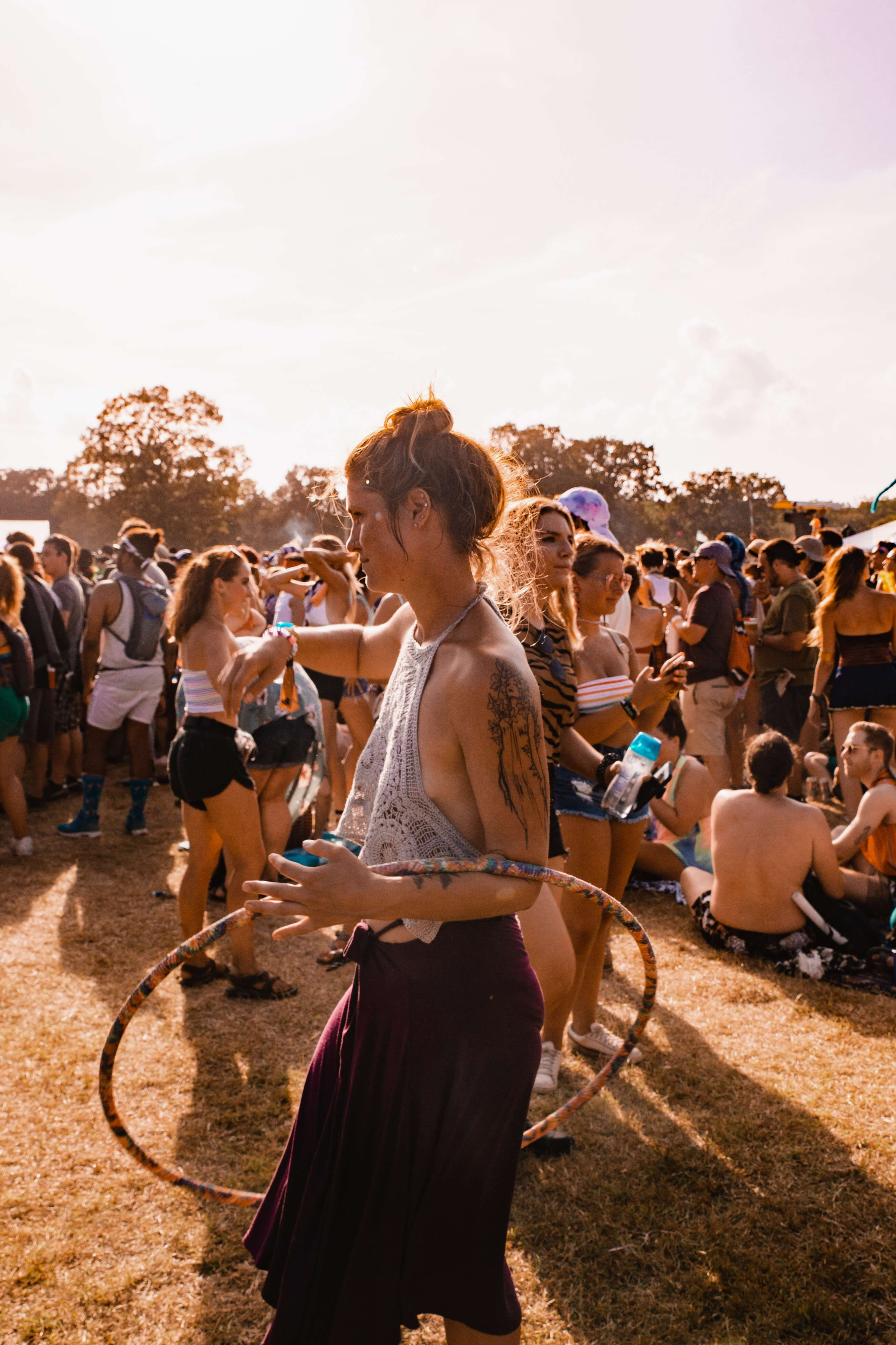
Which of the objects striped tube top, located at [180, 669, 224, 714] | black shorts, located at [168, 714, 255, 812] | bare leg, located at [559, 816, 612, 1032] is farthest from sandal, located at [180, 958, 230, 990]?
bare leg, located at [559, 816, 612, 1032]

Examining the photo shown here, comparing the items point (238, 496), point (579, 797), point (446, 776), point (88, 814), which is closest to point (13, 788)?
point (88, 814)

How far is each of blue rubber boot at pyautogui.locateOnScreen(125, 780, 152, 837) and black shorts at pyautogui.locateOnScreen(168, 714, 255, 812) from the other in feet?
11.6

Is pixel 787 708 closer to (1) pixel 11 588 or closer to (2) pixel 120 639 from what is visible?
(2) pixel 120 639

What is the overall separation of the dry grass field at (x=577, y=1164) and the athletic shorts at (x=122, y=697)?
239 cm

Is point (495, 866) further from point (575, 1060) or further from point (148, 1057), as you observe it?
point (148, 1057)

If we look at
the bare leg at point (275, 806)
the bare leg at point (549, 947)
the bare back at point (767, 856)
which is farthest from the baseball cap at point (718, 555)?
the bare leg at point (549, 947)

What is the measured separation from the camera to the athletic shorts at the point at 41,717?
816cm

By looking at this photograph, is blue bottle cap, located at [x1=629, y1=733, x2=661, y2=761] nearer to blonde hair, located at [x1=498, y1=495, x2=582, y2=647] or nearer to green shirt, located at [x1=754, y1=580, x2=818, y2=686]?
blonde hair, located at [x1=498, y1=495, x2=582, y2=647]

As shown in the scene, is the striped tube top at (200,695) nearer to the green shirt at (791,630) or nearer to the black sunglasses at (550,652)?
the black sunglasses at (550,652)

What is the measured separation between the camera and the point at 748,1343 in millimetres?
2604

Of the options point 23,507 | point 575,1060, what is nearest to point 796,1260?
point 575,1060

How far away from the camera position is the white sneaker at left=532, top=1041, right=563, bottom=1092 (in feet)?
12.4

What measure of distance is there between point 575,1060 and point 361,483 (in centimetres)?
332

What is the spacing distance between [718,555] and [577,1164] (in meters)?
5.66
